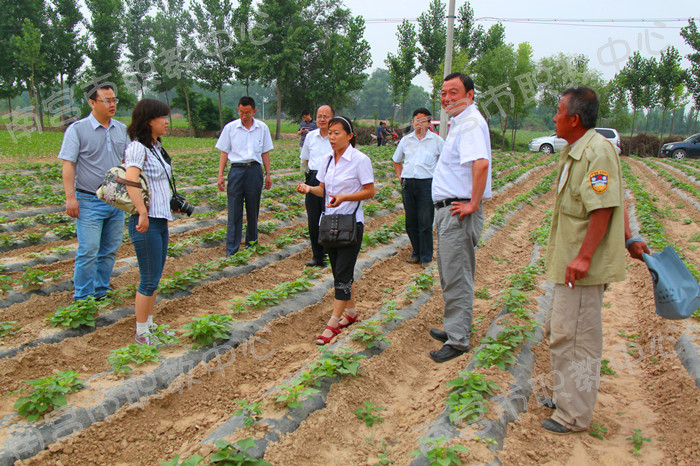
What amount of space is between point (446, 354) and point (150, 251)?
231 centimetres

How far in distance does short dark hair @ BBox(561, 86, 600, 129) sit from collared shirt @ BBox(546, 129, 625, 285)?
7 centimetres

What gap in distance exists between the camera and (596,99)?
261cm

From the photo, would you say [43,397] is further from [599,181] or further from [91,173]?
[599,181]

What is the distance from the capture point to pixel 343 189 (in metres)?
3.86

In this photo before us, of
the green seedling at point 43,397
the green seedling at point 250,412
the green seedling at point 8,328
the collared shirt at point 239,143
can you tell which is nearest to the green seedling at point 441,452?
the green seedling at point 250,412

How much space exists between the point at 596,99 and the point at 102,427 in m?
3.29

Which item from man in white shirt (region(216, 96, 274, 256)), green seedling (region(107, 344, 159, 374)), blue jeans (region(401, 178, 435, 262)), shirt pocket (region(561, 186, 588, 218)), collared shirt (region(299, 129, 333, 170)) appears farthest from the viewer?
blue jeans (region(401, 178, 435, 262))

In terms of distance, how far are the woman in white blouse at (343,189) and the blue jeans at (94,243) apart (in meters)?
1.88

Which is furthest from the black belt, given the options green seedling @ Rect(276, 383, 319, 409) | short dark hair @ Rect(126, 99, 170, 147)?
short dark hair @ Rect(126, 99, 170, 147)

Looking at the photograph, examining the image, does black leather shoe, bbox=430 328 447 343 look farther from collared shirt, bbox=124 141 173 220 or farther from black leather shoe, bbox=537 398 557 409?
collared shirt, bbox=124 141 173 220

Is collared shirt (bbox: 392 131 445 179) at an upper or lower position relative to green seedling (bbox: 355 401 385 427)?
upper

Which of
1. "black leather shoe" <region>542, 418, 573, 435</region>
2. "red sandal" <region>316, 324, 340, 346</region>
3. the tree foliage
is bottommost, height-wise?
"black leather shoe" <region>542, 418, 573, 435</region>

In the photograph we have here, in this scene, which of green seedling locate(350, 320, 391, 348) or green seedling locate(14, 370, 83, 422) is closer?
green seedling locate(14, 370, 83, 422)

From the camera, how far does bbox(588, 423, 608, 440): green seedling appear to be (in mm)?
2762
